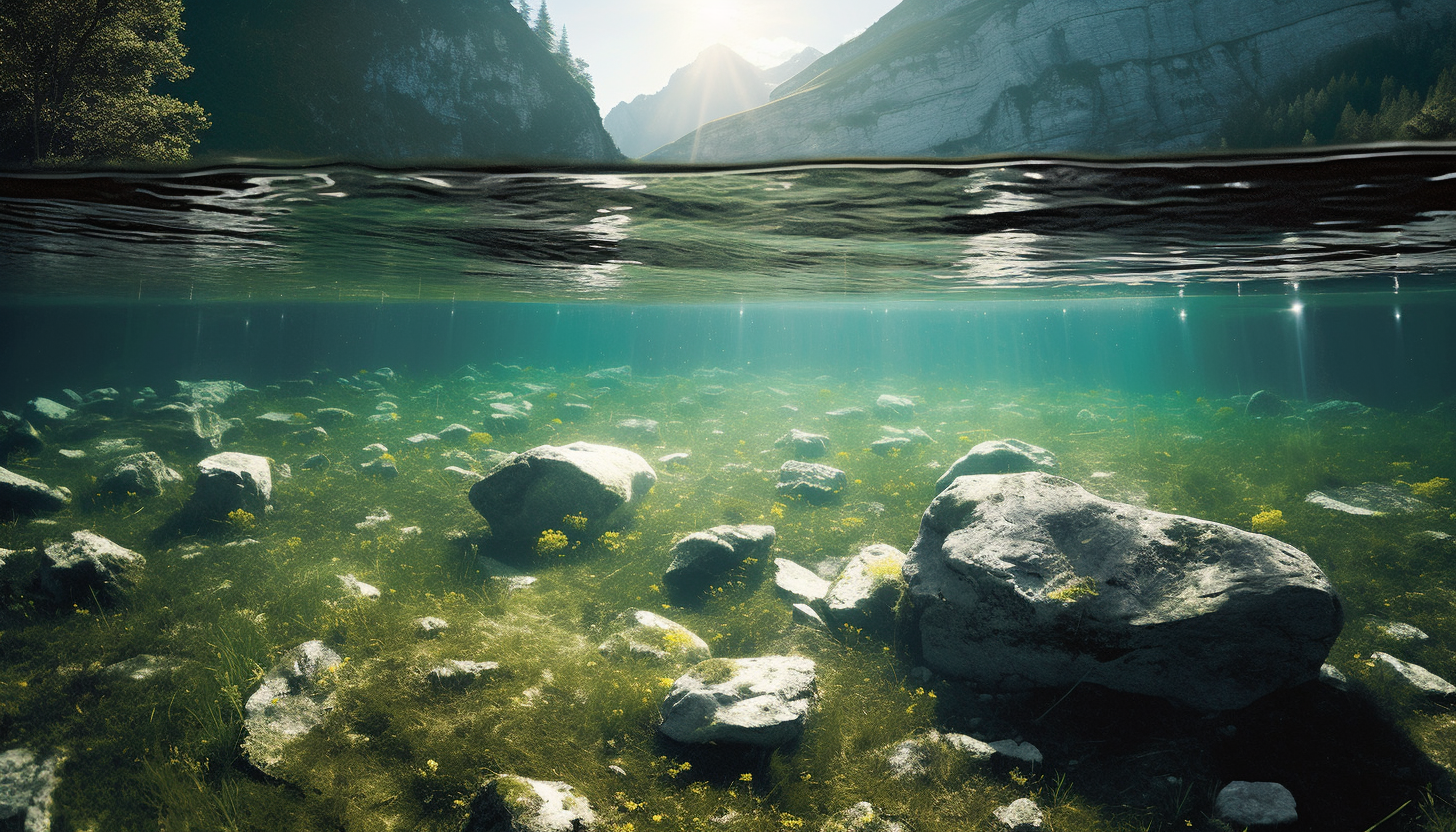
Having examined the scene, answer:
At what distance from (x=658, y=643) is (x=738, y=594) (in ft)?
6.48

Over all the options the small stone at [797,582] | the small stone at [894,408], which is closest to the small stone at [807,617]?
the small stone at [797,582]

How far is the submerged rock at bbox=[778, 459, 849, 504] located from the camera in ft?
42.0

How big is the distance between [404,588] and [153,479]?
881 cm

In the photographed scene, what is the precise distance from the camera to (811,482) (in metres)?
13.1

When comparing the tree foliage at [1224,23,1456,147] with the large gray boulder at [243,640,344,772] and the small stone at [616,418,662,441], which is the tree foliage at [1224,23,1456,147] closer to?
the large gray boulder at [243,640,344,772]

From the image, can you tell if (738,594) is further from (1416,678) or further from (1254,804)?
(1416,678)

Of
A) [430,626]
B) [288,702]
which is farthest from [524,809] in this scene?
[430,626]

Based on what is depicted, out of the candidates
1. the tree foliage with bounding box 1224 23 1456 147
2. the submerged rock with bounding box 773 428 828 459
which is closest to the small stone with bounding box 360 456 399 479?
the submerged rock with bounding box 773 428 828 459

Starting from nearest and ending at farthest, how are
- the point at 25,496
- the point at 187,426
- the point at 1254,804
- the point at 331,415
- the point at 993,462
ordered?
1. the point at 1254,804
2. the point at 25,496
3. the point at 993,462
4. the point at 187,426
5. the point at 331,415

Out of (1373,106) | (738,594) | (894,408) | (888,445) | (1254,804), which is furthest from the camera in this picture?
(894,408)

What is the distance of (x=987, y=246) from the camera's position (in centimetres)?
1009

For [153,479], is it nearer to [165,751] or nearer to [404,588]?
[404,588]

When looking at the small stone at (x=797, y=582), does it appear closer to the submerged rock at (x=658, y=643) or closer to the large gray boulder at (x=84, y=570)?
the submerged rock at (x=658, y=643)

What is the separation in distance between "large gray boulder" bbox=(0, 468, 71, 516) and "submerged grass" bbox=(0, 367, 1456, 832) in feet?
1.40
